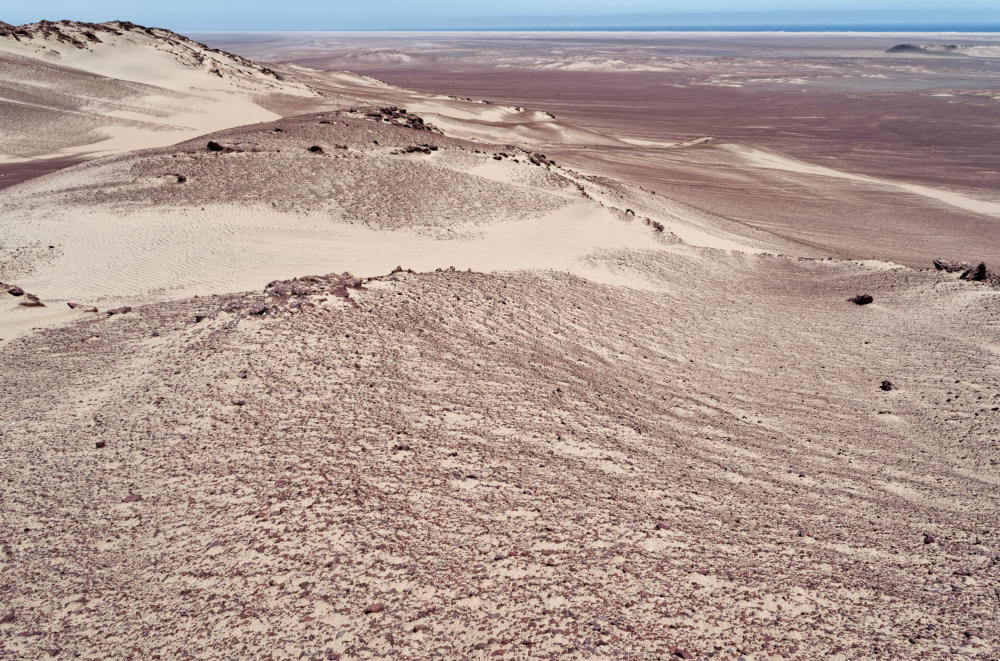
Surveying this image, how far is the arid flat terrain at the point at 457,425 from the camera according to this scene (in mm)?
3652

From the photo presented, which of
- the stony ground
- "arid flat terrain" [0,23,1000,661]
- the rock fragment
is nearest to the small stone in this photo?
"arid flat terrain" [0,23,1000,661]

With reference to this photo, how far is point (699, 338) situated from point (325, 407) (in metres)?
5.21

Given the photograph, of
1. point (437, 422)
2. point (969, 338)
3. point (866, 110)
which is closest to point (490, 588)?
point (437, 422)

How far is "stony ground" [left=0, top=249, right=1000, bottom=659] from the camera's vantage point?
3574mm

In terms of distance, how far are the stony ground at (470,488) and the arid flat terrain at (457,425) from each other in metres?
0.02

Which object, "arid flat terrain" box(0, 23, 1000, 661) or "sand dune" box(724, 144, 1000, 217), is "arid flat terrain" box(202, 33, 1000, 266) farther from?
"arid flat terrain" box(0, 23, 1000, 661)

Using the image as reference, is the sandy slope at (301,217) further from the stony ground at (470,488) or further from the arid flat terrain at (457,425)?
the stony ground at (470,488)

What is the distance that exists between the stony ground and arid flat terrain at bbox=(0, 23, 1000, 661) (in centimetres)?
2

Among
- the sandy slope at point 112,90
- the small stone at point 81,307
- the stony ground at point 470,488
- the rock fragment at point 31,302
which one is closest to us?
the stony ground at point 470,488

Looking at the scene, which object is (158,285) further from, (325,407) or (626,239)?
(626,239)

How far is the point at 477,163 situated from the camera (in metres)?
14.8

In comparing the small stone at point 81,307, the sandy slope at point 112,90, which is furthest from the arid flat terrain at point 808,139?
the small stone at point 81,307

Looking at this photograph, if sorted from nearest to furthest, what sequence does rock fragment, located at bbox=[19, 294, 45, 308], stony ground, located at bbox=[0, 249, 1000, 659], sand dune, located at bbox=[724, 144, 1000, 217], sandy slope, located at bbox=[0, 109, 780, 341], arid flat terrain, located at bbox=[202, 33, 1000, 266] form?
stony ground, located at bbox=[0, 249, 1000, 659] < rock fragment, located at bbox=[19, 294, 45, 308] < sandy slope, located at bbox=[0, 109, 780, 341] < arid flat terrain, located at bbox=[202, 33, 1000, 266] < sand dune, located at bbox=[724, 144, 1000, 217]

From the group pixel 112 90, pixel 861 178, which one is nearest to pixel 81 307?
pixel 112 90
